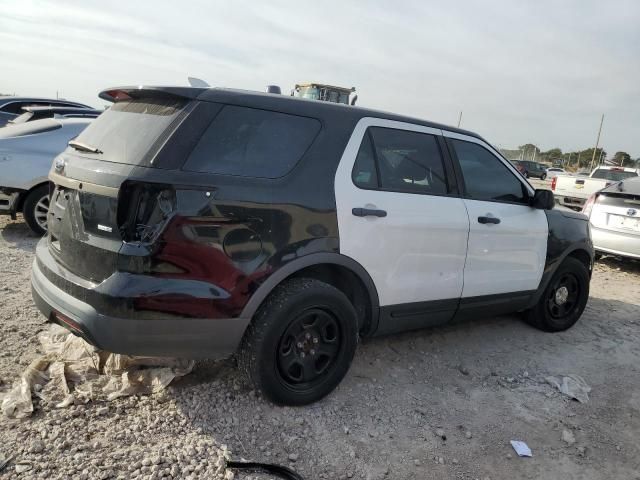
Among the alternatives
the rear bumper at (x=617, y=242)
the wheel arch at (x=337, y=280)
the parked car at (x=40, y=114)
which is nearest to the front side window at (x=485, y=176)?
the wheel arch at (x=337, y=280)

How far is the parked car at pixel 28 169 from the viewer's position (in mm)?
6152

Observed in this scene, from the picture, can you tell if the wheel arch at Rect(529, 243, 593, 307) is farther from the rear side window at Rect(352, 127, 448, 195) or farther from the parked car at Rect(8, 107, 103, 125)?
the parked car at Rect(8, 107, 103, 125)

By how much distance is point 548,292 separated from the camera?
482 centimetres

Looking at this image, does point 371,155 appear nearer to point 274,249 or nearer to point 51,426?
point 274,249

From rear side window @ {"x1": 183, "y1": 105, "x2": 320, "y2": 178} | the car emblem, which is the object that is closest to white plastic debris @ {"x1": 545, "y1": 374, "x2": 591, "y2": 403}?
rear side window @ {"x1": 183, "y1": 105, "x2": 320, "y2": 178}

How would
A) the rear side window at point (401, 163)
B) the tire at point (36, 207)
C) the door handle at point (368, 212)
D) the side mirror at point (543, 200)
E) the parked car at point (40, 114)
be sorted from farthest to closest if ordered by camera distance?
the parked car at point (40, 114) → the tire at point (36, 207) → the side mirror at point (543, 200) → the rear side window at point (401, 163) → the door handle at point (368, 212)

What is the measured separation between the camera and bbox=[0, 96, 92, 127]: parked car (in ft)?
36.6

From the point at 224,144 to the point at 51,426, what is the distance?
1.75 m

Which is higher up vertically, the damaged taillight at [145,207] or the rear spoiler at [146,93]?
the rear spoiler at [146,93]

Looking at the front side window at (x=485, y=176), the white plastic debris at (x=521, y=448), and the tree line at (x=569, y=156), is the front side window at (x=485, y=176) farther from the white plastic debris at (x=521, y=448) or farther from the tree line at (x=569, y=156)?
the tree line at (x=569, y=156)

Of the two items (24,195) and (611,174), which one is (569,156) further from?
(24,195)

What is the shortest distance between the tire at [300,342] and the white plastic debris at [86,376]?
63 centimetres

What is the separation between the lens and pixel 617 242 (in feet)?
24.0

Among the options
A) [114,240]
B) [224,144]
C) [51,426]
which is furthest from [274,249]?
[51,426]
